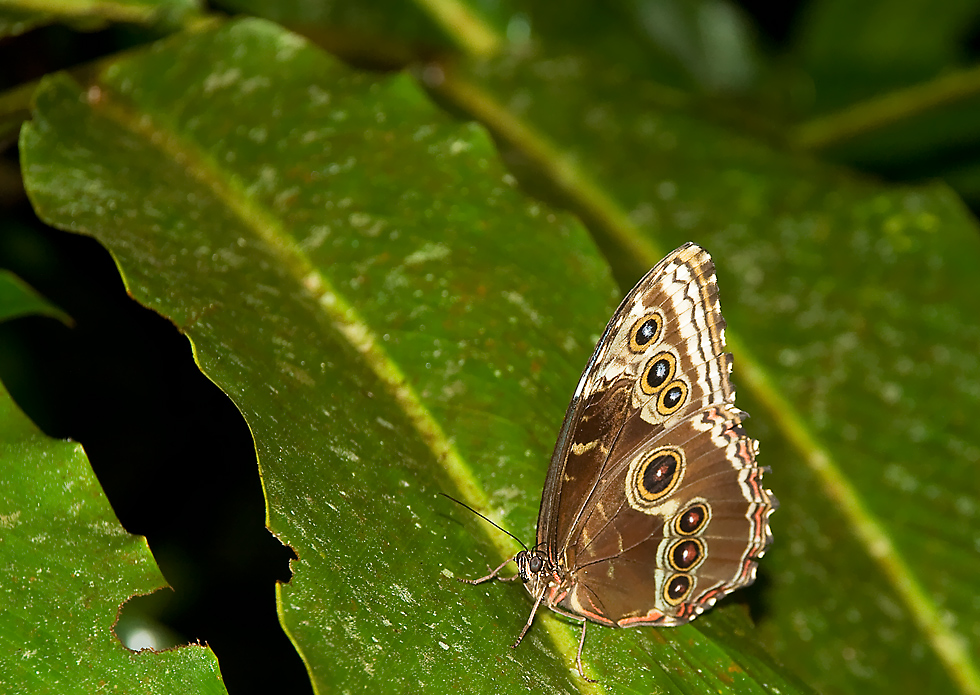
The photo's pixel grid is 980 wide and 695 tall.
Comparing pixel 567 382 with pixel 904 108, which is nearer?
pixel 567 382

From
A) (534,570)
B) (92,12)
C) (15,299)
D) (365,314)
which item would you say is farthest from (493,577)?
(92,12)

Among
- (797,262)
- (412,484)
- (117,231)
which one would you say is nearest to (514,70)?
(797,262)

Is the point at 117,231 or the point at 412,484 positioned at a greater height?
the point at 117,231

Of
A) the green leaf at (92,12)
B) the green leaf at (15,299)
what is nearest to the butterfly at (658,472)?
the green leaf at (15,299)

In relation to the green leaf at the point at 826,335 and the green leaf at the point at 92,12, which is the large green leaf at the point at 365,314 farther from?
the green leaf at the point at 826,335

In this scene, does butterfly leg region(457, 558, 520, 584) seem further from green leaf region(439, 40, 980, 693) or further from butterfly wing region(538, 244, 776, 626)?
green leaf region(439, 40, 980, 693)

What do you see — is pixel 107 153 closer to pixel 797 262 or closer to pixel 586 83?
pixel 586 83

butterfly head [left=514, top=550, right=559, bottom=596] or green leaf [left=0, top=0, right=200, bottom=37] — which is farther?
green leaf [left=0, top=0, right=200, bottom=37]

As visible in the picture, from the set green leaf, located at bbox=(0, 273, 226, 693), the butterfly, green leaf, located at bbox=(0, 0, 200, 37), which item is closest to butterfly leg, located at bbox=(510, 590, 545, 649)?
the butterfly
